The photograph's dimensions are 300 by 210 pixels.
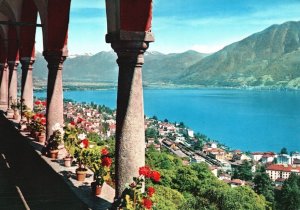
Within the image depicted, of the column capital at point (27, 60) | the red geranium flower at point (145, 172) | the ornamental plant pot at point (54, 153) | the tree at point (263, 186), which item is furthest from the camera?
the tree at point (263, 186)

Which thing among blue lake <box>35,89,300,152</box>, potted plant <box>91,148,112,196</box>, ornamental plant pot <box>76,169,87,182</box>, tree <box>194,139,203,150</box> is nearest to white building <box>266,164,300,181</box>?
blue lake <box>35,89,300,152</box>

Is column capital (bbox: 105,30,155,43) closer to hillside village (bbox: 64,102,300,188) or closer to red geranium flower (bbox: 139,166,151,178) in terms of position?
red geranium flower (bbox: 139,166,151,178)

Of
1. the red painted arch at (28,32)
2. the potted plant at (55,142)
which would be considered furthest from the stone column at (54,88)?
the red painted arch at (28,32)

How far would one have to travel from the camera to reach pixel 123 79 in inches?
173

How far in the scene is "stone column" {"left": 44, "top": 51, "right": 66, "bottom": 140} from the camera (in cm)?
830

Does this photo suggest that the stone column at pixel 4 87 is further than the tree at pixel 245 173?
No

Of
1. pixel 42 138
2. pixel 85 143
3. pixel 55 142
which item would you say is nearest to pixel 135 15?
pixel 85 143

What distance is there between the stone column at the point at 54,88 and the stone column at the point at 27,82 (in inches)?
150

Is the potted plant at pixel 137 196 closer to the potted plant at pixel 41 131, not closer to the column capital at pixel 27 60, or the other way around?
the potted plant at pixel 41 131

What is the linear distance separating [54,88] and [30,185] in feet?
8.54

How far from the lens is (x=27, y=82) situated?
39.7ft

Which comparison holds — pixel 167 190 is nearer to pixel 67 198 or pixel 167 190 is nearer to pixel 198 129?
pixel 67 198

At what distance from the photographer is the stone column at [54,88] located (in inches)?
327

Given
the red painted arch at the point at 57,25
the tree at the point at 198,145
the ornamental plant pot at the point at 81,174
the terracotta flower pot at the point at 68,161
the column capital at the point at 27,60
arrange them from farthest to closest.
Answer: the tree at the point at 198,145
the column capital at the point at 27,60
the red painted arch at the point at 57,25
the terracotta flower pot at the point at 68,161
the ornamental plant pot at the point at 81,174
